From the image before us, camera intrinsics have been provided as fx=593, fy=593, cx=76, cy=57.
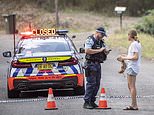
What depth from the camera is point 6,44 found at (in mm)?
36156

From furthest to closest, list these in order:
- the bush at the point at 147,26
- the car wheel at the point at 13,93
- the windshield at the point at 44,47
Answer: the bush at the point at 147,26 → the windshield at the point at 44,47 → the car wheel at the point at 13,93

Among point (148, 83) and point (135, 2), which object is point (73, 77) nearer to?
point (148, 83)

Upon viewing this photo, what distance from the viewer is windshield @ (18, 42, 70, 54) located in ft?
49.0

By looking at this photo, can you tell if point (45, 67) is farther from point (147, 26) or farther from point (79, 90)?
point (147, 26)

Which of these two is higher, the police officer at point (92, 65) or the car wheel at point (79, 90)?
the police officer at point (92, 65)

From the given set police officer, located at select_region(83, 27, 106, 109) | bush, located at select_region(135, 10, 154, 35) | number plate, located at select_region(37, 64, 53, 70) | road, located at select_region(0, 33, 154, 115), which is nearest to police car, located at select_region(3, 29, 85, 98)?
number plate, located at select_region(37, 64, 53, 70)

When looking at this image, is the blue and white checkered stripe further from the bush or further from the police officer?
the bush

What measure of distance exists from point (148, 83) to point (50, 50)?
4.22 meters

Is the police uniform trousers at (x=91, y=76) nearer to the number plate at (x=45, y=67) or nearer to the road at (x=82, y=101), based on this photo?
the road at (x=82, y=101)

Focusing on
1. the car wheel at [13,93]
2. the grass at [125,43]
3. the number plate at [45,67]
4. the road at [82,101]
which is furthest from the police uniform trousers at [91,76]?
the grass at [125,43]

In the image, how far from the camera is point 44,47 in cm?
1513

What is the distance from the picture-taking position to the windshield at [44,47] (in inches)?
588

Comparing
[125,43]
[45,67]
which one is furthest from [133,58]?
[125,43]

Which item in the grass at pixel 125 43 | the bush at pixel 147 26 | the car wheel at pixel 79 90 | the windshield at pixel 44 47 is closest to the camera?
the car wheel at pixel 79 90
